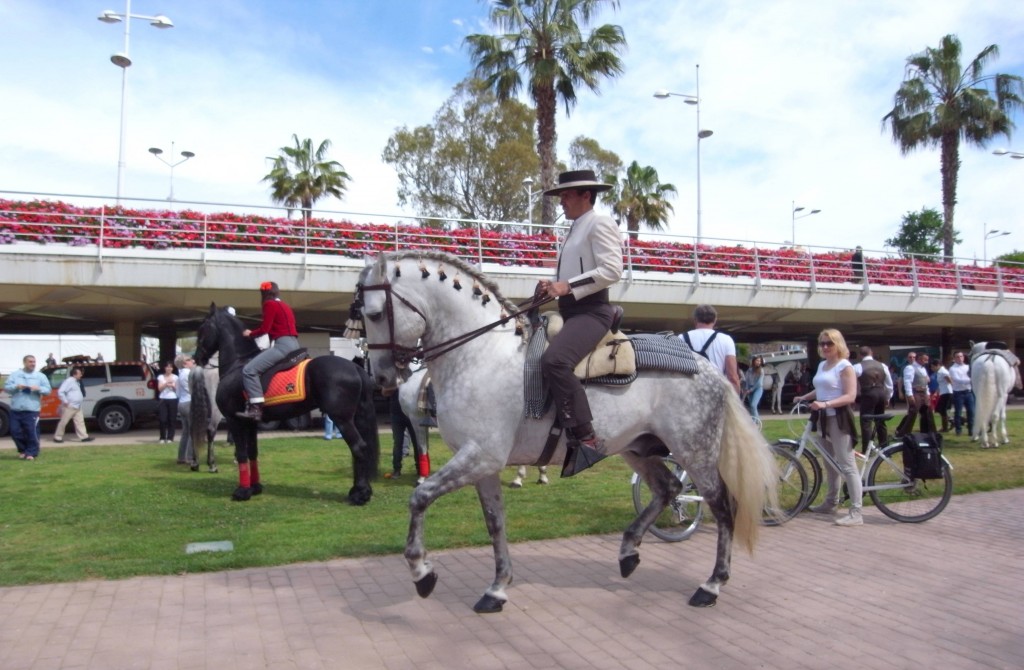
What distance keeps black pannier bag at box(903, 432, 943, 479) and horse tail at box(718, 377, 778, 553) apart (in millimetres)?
3328

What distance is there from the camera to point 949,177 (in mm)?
31109

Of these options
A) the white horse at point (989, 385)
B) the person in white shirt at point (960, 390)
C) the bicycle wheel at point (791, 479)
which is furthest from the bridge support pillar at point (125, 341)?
the white horse at point (989, 385)

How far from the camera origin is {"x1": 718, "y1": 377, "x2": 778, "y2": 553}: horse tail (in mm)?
5348

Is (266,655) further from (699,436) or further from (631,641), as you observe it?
(699,436)

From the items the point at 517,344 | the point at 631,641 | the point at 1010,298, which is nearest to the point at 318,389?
the point at 517,344

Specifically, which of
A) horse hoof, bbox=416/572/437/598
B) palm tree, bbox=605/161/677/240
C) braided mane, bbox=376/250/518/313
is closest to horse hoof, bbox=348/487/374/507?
horse hoof, bbox=416/572/437/598

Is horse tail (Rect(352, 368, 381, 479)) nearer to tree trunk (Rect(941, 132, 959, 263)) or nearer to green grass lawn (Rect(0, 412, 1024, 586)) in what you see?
green grass lawn (Rect(0, 412, 1024, 586))

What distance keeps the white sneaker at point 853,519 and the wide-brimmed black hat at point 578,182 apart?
15.1 feet

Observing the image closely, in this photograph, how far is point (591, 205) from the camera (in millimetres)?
5254

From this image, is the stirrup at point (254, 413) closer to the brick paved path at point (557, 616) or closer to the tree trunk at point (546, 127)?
the brick paved path at point (557, 616)

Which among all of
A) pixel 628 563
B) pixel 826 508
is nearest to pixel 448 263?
pixel 628 563

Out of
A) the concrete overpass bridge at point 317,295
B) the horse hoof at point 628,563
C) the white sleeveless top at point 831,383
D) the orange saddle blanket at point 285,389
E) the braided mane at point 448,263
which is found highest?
the concrete overpass bridge at point 317,295

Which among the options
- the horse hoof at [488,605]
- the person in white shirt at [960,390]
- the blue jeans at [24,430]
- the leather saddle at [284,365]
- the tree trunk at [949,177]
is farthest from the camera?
the tree trunk at [949,177]

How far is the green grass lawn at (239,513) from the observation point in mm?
6157
